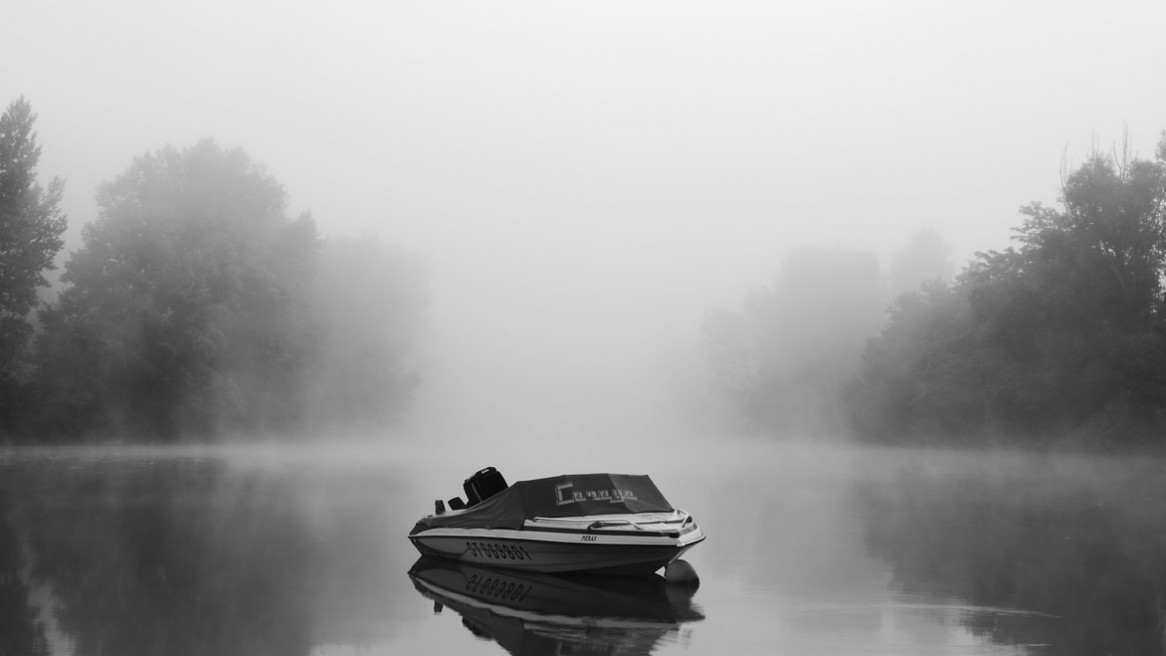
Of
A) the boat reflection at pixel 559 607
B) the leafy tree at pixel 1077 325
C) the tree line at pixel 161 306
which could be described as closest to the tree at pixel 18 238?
the tree line at pixel 161 306

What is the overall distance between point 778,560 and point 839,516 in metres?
9.75

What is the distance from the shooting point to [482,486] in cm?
2173

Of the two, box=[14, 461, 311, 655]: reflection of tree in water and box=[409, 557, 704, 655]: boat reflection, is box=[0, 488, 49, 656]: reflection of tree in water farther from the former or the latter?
box=[409, 557, 704, 655]: boat reflection

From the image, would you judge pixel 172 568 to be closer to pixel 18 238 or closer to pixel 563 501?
pixel 563 501

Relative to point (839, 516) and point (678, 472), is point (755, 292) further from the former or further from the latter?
point (839, 516)

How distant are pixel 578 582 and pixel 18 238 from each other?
51.1 metres

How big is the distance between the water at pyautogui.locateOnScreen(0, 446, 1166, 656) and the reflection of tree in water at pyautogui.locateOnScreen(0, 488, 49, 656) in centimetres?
5

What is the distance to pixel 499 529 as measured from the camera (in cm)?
1941

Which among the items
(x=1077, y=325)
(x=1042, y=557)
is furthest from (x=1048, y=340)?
(x=1042, y=557)

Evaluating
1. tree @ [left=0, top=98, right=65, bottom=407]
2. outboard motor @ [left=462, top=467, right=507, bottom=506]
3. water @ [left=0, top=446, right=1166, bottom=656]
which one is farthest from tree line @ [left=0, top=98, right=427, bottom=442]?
outboard motor @ [left=462, top=467, right=507, bottom=506]

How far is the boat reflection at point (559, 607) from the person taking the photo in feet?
43.6

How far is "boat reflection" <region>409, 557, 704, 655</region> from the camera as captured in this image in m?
13.3

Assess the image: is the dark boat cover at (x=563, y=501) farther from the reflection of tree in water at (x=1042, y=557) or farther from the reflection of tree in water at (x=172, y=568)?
the reflection of tree in water at (x=1042, y=557)

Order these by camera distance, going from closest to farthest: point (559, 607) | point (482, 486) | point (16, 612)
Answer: point (16, 612) < point (559, 607) < point (482, 486)
